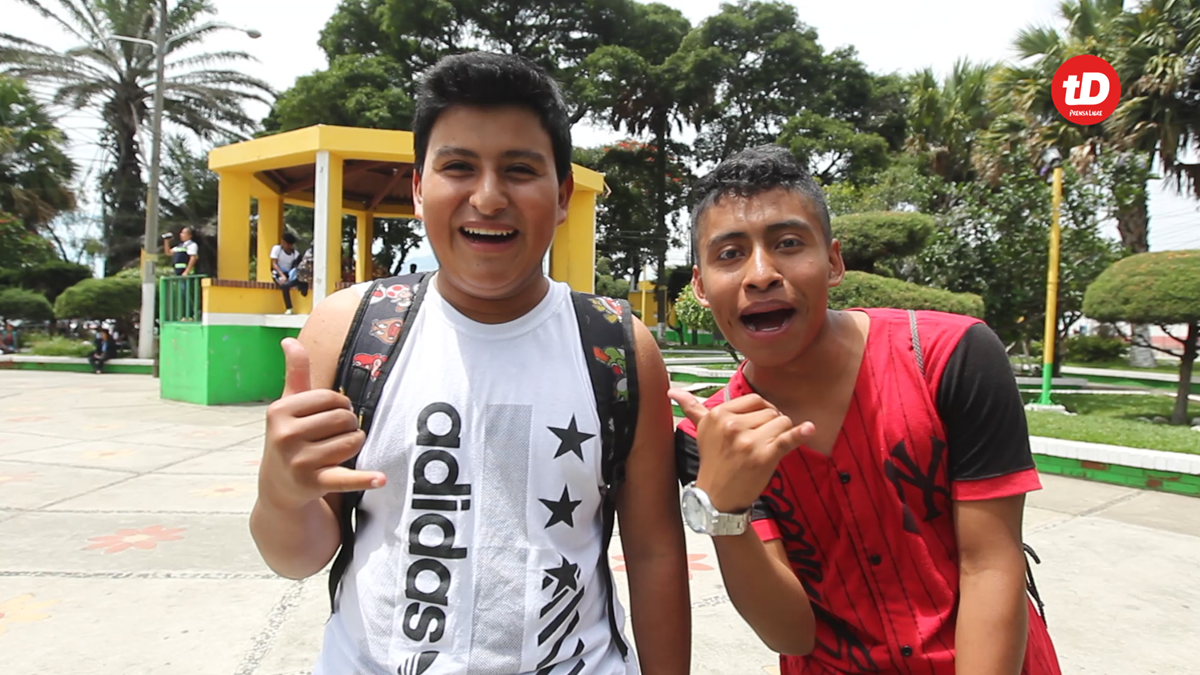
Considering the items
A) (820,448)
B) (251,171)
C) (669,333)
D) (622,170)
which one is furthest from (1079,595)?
(669,333)

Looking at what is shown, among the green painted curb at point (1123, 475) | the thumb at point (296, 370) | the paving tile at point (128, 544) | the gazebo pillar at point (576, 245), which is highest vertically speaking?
the gazebo pillar at point (576, 245)

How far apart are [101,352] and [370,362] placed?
17.2m

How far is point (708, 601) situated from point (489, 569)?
2236 millimetres

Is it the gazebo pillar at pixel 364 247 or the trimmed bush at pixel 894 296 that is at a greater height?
the gazebo pillar at pixel 364 247

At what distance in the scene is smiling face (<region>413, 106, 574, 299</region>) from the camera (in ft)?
4.16

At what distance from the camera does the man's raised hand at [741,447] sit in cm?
112

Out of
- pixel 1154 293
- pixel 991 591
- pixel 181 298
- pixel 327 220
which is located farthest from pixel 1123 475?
pixel 181 298

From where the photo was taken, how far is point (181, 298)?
33.5ft

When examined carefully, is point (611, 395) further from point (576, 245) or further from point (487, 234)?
point (576, 245)

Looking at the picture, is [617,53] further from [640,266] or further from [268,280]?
[268,280]

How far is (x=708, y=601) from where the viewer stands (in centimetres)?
319

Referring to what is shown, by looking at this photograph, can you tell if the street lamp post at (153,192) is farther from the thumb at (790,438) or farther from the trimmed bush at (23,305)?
the thumb at (790,438)

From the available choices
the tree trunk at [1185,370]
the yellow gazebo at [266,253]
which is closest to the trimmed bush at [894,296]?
the tree trunk at [1185,370]

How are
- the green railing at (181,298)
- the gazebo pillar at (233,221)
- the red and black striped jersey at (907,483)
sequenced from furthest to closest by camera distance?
1. the gazebo pillar at (233,221)
2. the green railing at (181,298)
3. the red and black striped jersey at (907,483)
